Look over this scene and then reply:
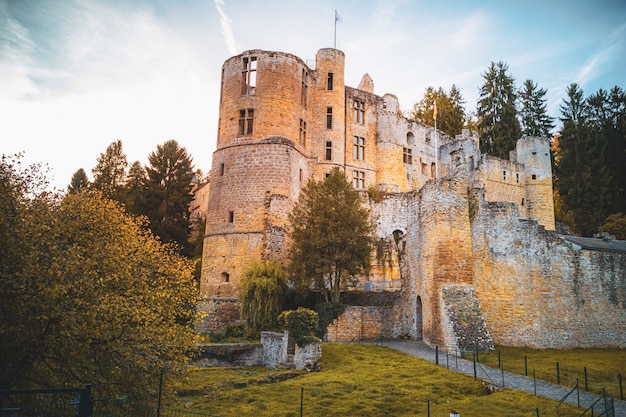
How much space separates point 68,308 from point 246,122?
24.2 meters

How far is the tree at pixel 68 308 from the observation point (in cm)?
972

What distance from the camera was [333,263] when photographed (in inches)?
958

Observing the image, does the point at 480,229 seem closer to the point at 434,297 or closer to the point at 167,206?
the point at 434,297

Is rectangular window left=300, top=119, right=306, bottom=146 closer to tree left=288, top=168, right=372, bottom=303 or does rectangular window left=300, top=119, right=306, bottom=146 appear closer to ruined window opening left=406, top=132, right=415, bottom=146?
tree left=288, top=168, right=372, bottom=303

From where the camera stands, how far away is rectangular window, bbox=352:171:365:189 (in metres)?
38.7

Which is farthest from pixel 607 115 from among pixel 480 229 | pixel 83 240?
pixel 83 240

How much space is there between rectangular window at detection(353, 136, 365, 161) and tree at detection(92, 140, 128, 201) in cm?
2115

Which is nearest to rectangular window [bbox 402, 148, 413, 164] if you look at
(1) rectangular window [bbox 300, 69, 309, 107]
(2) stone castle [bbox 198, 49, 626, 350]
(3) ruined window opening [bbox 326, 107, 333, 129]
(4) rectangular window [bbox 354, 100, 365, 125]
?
(2) stone castle [bbox 198, 49, 626, 350]

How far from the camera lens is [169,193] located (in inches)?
1550

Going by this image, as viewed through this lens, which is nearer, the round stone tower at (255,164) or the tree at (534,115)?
the round stone tower at (255,164)

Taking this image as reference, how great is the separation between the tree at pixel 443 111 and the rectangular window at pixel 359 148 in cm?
1579

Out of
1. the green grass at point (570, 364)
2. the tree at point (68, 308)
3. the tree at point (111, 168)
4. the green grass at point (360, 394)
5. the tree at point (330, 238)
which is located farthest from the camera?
the tree at point (111, 168)

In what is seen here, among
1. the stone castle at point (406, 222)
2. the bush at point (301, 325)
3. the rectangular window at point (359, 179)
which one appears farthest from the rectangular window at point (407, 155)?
the bush at point (301, 325)

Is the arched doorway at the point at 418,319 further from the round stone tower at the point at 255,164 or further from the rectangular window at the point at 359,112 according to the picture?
the rectangular window at the point at 359,112
